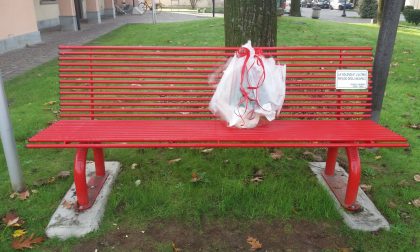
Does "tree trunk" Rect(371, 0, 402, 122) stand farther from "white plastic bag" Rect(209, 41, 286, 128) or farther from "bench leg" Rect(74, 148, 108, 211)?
"bench leg" Rect(74, 148, 108, 211)

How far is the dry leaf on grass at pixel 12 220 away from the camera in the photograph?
2873 mm

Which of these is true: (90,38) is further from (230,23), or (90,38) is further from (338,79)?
(338,79)

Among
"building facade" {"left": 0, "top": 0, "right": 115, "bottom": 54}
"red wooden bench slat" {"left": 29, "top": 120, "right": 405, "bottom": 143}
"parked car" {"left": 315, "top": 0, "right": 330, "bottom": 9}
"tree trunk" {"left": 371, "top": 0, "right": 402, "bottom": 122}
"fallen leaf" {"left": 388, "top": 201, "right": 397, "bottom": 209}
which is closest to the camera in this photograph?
"red wooden bench slat" {"left": 29, "top": 120, "right": 405, "bottom": 143}

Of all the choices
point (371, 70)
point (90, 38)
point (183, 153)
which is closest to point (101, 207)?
point (183, 153)

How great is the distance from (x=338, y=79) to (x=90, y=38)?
11.6 metres

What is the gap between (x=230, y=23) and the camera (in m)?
3.99

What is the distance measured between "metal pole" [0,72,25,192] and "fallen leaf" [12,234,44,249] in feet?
2.31

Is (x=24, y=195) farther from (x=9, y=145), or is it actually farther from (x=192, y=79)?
(x=192, y=79)

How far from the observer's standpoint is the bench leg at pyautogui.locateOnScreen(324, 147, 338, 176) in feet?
11.3

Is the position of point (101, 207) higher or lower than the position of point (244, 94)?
lower

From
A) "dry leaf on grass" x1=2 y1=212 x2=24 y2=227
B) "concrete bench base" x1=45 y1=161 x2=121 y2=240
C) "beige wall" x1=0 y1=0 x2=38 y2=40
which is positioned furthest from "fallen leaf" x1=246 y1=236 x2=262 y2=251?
"beige wall" x1=0 y1=0 x2=38 y2=40

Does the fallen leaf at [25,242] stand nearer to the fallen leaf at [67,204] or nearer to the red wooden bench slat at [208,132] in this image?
the fallen leaf at [67,204]

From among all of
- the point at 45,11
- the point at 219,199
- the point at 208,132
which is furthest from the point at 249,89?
the point at 45,11

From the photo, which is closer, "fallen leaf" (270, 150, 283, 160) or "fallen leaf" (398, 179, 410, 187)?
"fallen leaf" (398, 179, 410, 187)
